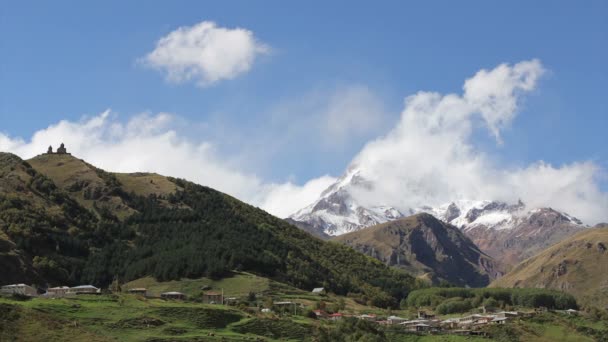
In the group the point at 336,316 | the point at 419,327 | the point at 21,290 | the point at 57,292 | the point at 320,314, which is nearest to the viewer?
the point at 21,290

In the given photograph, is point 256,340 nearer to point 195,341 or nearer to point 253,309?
point 195,341

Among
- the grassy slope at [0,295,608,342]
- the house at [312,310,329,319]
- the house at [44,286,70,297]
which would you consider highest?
the house at [44,286,70,297]

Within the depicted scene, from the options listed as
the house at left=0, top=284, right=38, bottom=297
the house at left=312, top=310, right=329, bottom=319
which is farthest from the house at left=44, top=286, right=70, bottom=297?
the house at left=312, top=310, right=329, bottom=319

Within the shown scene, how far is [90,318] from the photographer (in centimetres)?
13950

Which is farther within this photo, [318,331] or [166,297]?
[166,297]

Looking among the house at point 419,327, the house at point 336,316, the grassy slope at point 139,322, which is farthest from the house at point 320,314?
the house at point 419,327

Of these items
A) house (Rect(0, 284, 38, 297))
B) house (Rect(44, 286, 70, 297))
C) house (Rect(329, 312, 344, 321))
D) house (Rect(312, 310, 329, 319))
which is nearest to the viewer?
house (Rect(44, 286, 70, 297))

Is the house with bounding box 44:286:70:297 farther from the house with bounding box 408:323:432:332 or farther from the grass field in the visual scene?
the house with bounding box 408:323:432:332

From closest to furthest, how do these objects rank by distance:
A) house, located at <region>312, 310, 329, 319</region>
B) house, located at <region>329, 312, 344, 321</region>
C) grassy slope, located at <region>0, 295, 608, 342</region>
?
1. grassy slope, located at <region>0, 295, 608, 342</region>
2. house, located at <region>329, 312, 344, 321</region>
3. house, located at <region>312, 310, 329, 319</region>

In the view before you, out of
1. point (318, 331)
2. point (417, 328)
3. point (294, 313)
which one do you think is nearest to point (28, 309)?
point (318, 331)

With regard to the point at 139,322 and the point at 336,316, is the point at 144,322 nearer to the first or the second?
the point at 139,322

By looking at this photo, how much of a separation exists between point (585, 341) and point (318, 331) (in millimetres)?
72788

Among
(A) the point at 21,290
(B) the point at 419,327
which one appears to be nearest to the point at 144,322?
(A) the point at 21,290

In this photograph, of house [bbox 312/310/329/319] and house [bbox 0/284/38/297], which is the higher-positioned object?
house [bbox 0/284/38/297]
